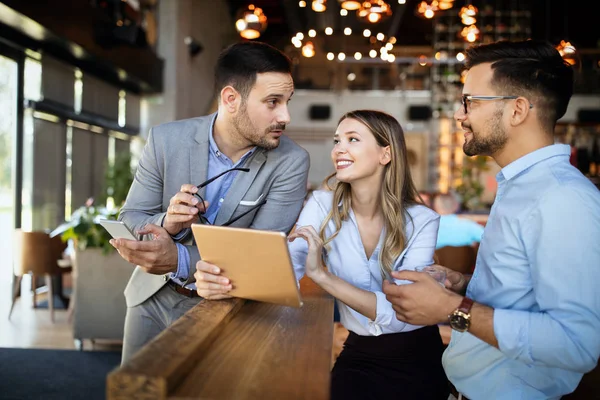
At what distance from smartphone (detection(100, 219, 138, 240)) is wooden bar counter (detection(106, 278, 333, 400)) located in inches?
19.6

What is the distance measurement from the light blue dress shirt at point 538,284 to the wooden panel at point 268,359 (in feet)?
1.47

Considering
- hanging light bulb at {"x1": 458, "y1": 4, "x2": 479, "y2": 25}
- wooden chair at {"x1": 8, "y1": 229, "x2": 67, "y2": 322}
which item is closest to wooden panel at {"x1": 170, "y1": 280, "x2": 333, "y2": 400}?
wooden chair at {"x1": 8, "y1": 229, "x2": 67, "y2": 322}

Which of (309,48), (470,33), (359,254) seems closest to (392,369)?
(359,254)

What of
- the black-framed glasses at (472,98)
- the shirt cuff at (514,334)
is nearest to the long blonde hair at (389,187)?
the black-framed glasses at (472,98)

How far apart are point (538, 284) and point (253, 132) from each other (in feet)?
Result: 4.03

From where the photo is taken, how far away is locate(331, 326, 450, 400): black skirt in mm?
2010

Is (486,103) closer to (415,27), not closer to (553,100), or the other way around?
(553,100)

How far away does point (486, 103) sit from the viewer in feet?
5.41

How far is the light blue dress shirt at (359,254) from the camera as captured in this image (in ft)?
7.00

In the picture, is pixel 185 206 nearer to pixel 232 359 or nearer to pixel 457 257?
pixel 232 359

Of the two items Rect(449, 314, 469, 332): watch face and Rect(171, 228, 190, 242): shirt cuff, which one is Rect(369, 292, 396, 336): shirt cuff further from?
Rect(171, 228, 190, 242): shirt cuff

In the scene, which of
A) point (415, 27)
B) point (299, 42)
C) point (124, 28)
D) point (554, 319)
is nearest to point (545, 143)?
point (554, 319)

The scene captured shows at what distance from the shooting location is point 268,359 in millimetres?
1194

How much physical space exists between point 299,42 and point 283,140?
5.79 metres
